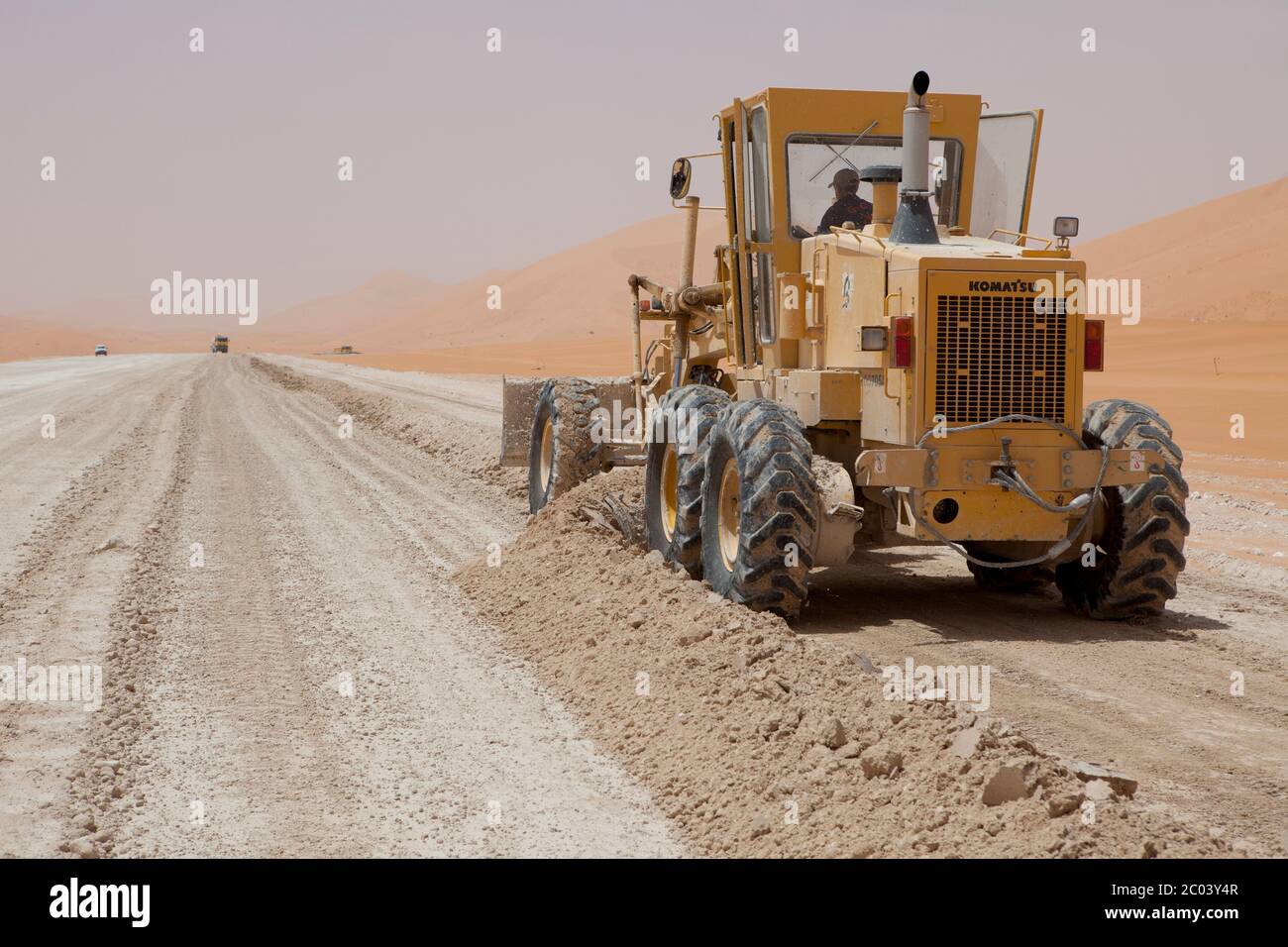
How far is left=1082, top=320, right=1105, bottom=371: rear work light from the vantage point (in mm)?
8508

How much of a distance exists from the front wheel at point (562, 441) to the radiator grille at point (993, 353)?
5040 mm

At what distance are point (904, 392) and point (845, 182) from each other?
1.99m

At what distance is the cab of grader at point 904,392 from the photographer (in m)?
8.28

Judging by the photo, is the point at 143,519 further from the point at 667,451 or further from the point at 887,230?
the point at 887,230

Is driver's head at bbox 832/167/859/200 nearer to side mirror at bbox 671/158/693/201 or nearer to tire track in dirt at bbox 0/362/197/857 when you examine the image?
side mirror at bbox 671/158/693/201

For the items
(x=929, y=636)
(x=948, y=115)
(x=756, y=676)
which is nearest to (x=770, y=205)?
(x=948, y=115)

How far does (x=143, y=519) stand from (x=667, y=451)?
238 inches

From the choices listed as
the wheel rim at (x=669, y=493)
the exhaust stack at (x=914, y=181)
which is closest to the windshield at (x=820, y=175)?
→ the exhaust stack at (x=914, y=181)

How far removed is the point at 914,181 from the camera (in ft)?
28.2

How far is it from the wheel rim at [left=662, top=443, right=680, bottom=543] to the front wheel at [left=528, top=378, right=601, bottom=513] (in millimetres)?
2551

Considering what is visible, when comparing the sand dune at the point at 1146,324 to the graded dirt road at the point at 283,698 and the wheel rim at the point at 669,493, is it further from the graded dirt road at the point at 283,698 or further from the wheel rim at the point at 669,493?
the graded dirt road at the point at 283,698
